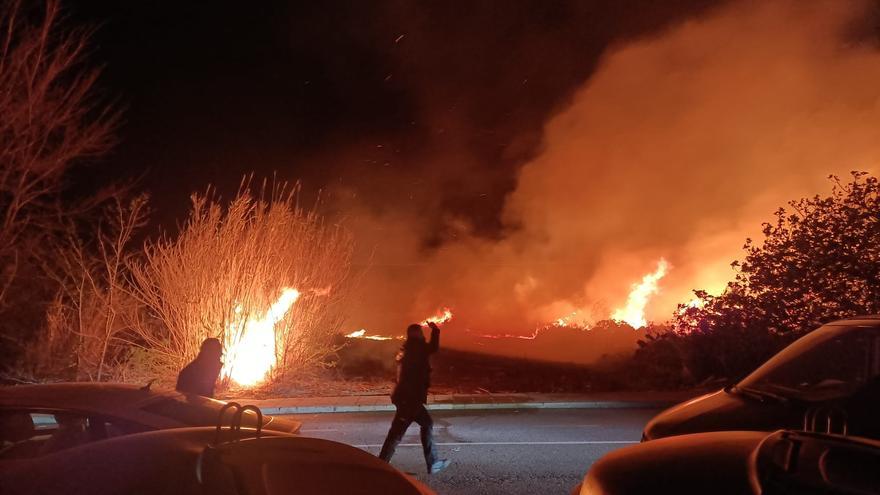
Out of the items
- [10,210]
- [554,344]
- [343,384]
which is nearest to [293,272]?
[343,384]

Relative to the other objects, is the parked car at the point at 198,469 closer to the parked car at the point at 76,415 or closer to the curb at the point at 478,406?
the parked car at the point at 76,415

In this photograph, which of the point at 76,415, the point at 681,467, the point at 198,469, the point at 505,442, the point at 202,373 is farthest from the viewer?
the point at 505,442

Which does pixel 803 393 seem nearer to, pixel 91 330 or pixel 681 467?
pixel 681 467

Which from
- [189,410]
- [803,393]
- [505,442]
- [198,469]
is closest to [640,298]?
[505,442]

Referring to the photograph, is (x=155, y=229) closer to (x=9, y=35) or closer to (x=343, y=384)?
(x=9, y=35)

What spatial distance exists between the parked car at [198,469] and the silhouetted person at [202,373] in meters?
3.68

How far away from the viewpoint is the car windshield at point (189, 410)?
12.8 feet

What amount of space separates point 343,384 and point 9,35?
959 centimetres

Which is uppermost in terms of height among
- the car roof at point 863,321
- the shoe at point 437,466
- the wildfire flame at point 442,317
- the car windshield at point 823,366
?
the wildfire flame at point 442,317

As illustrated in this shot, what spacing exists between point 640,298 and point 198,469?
61.1ft

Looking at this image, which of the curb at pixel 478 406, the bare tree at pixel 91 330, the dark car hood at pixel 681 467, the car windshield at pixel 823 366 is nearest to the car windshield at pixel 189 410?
the dark car hood at pixel 681 467

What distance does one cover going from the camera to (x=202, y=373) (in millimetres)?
6066

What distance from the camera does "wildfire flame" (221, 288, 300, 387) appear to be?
12.7m

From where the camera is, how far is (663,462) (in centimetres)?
279
